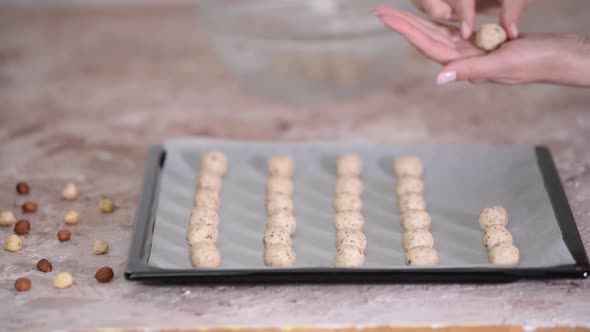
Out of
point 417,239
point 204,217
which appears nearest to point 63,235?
point 204,217

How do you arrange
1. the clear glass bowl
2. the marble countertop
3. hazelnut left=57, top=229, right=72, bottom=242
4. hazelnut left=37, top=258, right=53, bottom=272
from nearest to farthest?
the marble countertop
hazelnut left=37, top=258, right=53, bottom=272
hazelnut left=57, top=229, right=72, bottom=242
the clear glass bowl

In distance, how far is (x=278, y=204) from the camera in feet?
5.40

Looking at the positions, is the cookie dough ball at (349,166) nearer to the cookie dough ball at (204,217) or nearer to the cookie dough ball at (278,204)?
the cookie dough ball at (278,204)

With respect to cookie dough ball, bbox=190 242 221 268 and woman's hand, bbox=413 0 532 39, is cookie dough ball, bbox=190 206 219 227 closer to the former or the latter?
cookie dough ball, bbox=190 242 221 268

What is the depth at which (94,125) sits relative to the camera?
2123mm

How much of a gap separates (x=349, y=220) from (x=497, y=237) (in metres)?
0.31

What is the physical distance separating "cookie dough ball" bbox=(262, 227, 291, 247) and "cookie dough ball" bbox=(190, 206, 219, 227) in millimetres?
128

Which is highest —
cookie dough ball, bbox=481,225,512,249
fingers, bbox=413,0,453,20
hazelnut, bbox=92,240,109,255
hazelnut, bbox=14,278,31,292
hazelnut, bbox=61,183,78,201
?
fingers, bbox=413,0,453,20

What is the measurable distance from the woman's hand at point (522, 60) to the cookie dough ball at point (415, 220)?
0.29 meters

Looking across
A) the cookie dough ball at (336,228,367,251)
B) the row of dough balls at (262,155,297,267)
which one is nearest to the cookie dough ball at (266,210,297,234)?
the row of dough balls at (262,155,297,267)

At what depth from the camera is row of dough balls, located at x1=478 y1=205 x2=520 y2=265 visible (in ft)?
4.69

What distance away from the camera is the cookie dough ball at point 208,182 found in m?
1.72

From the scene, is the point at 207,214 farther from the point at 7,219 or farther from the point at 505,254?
the point at 505,254

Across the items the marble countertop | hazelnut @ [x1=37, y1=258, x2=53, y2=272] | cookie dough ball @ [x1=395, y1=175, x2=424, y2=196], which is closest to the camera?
the marble countertop
